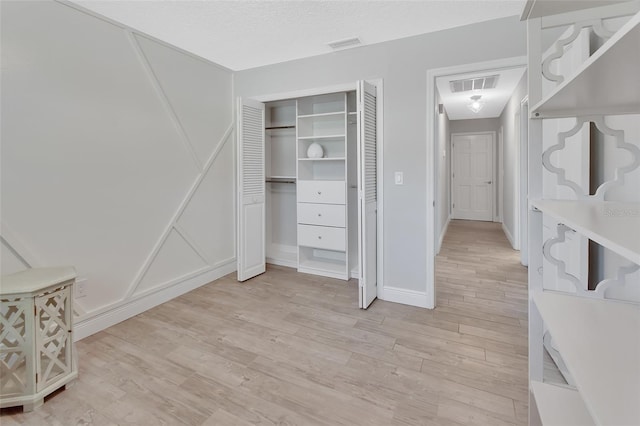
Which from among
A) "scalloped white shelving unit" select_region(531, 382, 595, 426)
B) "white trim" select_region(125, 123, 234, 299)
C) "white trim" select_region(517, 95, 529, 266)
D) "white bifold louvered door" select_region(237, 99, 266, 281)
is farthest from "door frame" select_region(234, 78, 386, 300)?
"white trim" select_region(517, 95, 529, 266)

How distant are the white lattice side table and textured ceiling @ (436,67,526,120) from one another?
12.4 feet

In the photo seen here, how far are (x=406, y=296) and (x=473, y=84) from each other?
3273 millimetres

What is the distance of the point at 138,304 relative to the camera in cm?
280

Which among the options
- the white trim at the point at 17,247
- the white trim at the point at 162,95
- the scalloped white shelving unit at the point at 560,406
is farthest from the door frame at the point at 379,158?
the white trim at the point at 17,247

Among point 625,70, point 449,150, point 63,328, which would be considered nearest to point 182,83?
point 63,328

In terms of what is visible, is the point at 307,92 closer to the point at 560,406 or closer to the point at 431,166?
the point at 431,166

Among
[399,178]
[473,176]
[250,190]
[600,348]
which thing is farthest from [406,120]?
[473,176]

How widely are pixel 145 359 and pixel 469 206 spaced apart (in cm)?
766

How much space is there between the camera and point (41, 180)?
2150 millimetres

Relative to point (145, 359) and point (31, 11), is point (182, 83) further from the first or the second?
point (145, 359)

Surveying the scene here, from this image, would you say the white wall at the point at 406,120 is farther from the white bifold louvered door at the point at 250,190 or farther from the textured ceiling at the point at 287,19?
the white bifold louvered door at the point at 250,190

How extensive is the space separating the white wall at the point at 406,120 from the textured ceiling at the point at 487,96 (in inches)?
28.8

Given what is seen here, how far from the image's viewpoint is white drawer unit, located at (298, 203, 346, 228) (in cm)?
361

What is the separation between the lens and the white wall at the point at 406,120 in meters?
2.74
